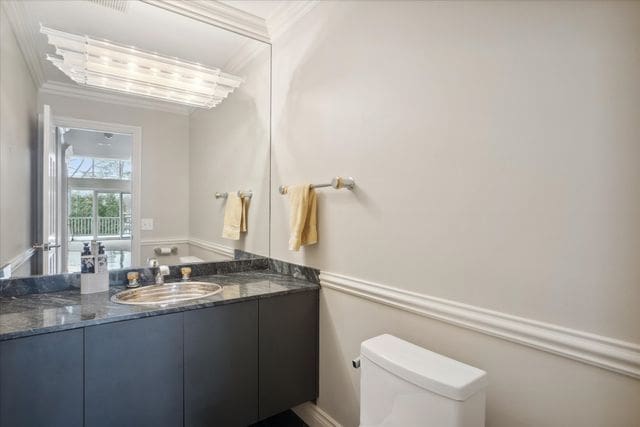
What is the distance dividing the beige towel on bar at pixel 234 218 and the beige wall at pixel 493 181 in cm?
70

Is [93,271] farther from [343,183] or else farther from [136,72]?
[343,183]

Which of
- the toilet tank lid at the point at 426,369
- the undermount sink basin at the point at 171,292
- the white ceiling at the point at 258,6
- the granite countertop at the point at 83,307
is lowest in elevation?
the toilet tank lid at the point at 426,369

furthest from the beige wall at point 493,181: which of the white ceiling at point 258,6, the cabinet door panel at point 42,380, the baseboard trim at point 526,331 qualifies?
the cabinet door panel at point 42,380

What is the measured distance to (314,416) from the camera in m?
1.89

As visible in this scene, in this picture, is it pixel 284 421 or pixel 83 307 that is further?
pixel 284 421

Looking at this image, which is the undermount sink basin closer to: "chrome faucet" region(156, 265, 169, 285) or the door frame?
"chrome faucet" region(156, 265, 169, 285)

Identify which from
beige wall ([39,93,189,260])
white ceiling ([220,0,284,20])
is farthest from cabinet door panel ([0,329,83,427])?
white ceiling ([220,0,284,20])

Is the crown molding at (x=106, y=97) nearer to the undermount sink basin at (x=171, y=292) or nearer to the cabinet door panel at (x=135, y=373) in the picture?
the undermount sink basin at (x=171, y=292)

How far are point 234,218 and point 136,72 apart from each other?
991mm

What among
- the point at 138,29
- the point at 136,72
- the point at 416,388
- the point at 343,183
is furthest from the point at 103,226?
the point at 416,388

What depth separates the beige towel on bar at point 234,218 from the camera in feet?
7.27

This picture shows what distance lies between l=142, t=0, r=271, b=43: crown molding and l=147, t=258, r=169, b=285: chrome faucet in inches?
55.2

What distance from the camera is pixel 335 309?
1.76 m

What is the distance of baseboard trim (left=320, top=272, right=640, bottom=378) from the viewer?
863 mm
